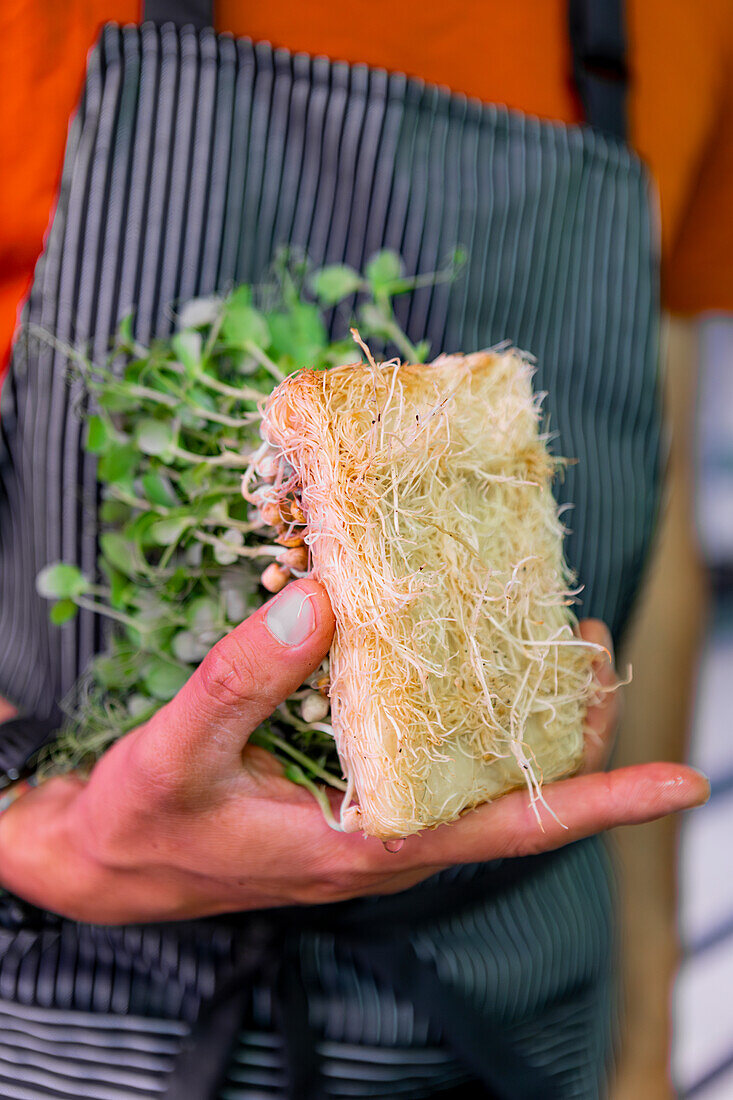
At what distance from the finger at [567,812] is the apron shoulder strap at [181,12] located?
402 mm

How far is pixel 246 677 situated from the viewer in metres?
0.24

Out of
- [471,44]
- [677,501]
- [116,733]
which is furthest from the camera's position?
[677,501]

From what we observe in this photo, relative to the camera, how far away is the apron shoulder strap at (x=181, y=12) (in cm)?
38

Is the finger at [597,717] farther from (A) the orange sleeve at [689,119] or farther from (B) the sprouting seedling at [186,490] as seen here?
(A) the orange sleeve at [689,119]

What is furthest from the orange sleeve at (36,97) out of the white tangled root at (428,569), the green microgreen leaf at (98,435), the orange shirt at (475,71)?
the white tangled root at (428,569)

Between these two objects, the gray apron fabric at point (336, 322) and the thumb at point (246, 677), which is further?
the gray apron fabric at point (336, 322)

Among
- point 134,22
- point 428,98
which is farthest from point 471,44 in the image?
point 134,22

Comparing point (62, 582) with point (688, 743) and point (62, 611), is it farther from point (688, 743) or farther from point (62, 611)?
point (688, 743)

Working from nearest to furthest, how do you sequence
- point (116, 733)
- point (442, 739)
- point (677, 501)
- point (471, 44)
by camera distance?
point (442, 739) < point (116, 733) < point (471, 44) < point (677, 501)

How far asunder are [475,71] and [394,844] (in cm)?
47

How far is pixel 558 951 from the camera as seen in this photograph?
47 centimetres

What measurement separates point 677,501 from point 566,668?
0.72m

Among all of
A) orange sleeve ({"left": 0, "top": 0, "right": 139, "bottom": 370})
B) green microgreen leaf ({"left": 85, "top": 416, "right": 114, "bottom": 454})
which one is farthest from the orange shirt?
green microgreen leaf ({"left": 85, "top": 416, "right": 114, "bottom": 454})

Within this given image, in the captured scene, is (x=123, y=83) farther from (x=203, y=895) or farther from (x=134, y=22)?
(x=203, y=895)
